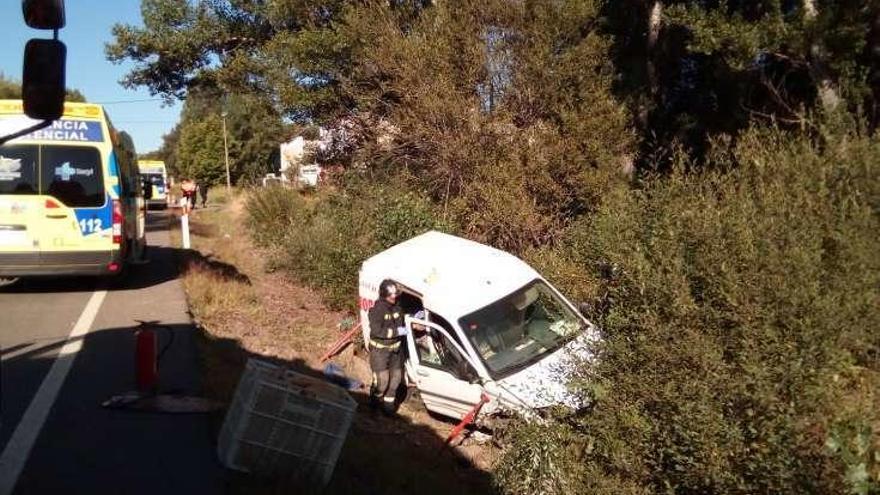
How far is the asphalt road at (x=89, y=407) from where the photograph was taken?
4.94 metres

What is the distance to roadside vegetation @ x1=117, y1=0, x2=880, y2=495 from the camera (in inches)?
211

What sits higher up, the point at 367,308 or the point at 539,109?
the point at 539,109

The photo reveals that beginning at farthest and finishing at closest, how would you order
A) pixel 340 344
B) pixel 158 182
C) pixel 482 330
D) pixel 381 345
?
pixel 158 182, pixel 340 344, pixel 381 345, pixel 482 330

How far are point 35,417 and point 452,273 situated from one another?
463 centimetres

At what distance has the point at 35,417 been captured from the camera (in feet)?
19.5

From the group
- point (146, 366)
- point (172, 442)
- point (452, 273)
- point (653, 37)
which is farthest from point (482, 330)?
point (653, 37)

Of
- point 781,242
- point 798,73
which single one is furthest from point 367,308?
point 798,73

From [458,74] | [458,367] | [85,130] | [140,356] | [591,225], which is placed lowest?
[458,367]

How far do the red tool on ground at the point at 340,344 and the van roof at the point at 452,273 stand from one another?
1019 mm

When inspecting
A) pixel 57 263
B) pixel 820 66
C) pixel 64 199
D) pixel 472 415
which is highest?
pixel 820 66

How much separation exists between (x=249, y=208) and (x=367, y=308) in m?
11.6

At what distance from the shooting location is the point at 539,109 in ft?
44.3

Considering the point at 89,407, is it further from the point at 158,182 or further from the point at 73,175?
the point at 158,182

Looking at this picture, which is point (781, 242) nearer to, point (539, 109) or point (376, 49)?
point (539, 109)
